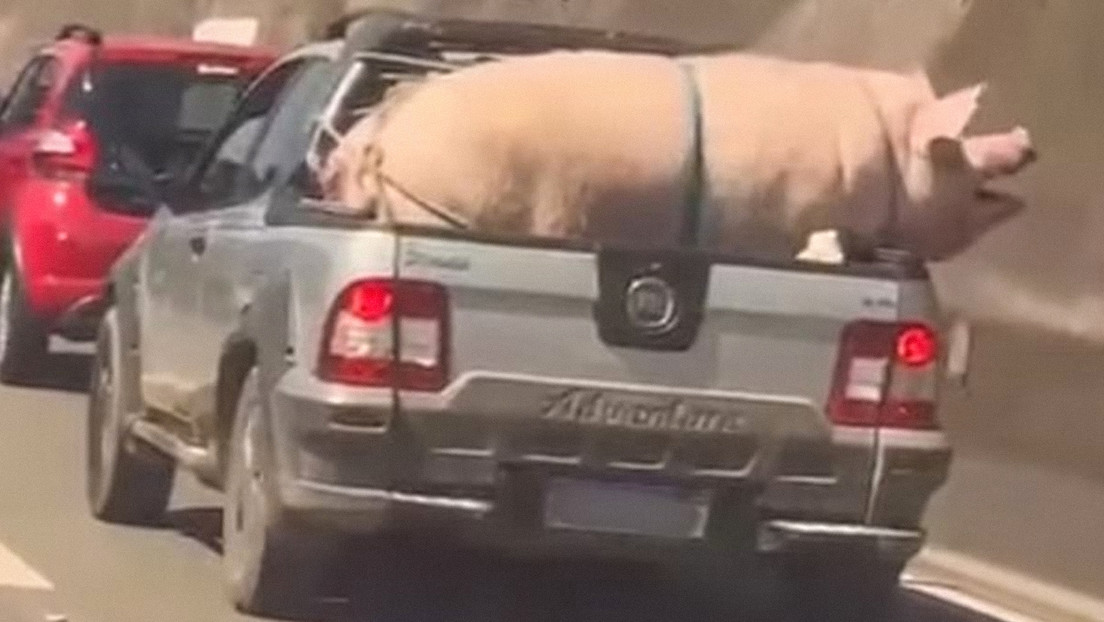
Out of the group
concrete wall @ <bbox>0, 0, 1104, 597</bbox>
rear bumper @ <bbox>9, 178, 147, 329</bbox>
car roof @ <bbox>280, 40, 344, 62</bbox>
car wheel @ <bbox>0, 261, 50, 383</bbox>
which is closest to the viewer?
car roof @ <bbox>280, 40, 344, 62</bbox>

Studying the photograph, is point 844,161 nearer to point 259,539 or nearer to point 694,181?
point 694,181

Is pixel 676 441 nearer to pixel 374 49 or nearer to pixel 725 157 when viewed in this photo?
pixel 725 157

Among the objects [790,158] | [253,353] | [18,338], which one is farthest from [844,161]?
[18,338]

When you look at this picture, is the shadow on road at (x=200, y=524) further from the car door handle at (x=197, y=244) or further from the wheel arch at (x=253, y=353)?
the wheel arch at (x=253, y=353)

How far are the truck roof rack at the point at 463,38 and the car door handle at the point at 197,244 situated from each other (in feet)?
2.82

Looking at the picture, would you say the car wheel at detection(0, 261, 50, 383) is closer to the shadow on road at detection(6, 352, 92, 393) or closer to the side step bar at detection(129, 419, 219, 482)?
the shadow on road at detection(6, 352, 92, 393)

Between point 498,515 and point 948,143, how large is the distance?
1.89 meters

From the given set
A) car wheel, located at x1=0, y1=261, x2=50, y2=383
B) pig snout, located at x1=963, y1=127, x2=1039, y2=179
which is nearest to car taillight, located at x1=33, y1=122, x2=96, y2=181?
car wheel, located at x1=0, y1=261, x2=50, y2=383

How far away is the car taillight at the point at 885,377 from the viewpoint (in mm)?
10445

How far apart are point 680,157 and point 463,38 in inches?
54.7

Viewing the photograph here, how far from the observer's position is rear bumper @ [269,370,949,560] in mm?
10188

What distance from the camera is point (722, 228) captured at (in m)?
10.7

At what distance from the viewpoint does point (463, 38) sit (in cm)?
1173

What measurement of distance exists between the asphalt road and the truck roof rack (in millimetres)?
1738
